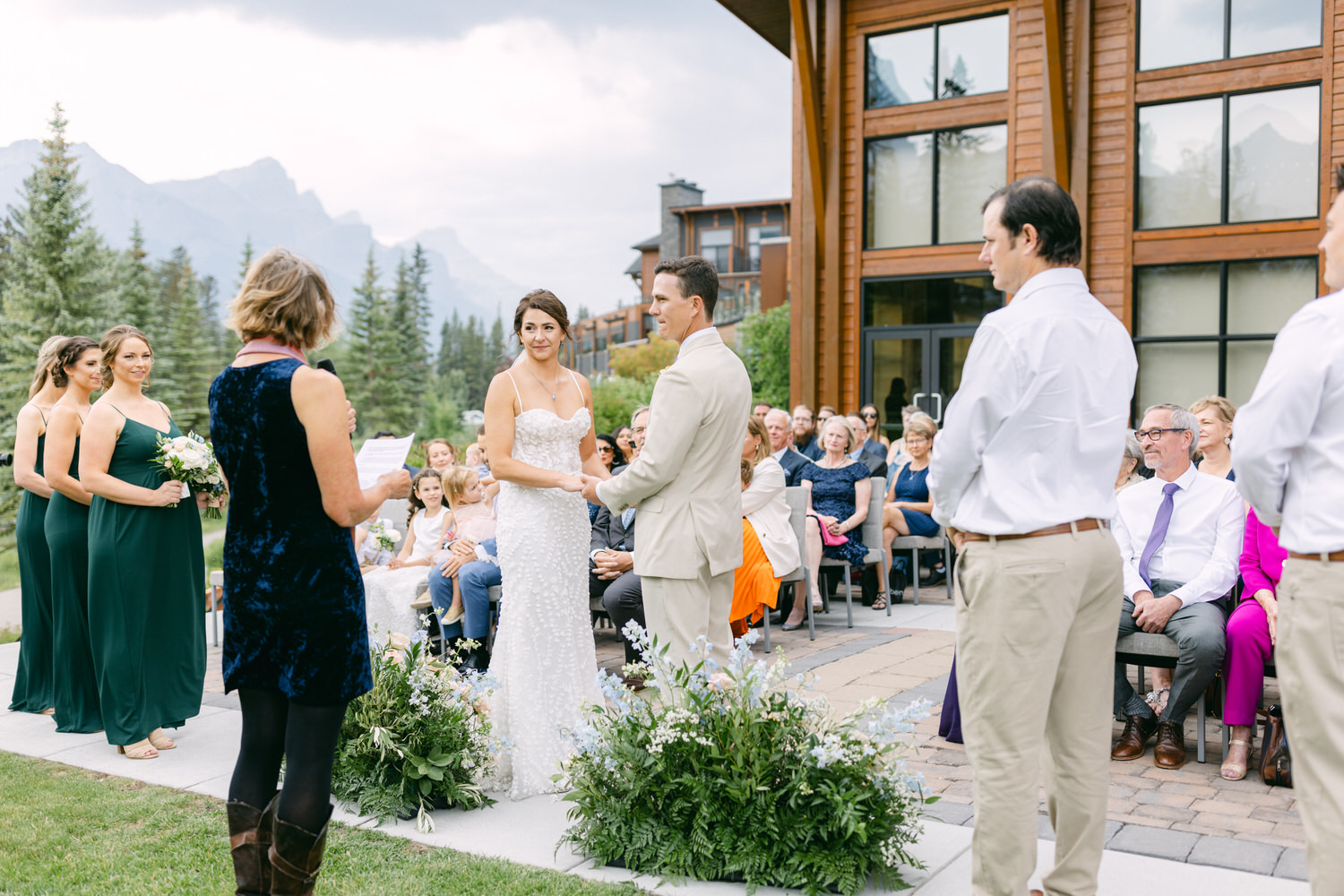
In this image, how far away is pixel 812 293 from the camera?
1656cm

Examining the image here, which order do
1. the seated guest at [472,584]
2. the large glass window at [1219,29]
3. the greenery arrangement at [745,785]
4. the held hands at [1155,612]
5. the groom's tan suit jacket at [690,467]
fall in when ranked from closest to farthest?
1. the greenery arrangement at [745,785]
2. the groom's tan suit jacket at [690,467]
3. the held hands at [1155,612]
4. the seated guest at [472,584]
5. the large glass window at [1219,29]

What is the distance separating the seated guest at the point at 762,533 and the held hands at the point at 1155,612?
271cm

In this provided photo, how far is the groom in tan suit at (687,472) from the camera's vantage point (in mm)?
3756

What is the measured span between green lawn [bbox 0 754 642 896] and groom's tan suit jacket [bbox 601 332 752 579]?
3.83 ft

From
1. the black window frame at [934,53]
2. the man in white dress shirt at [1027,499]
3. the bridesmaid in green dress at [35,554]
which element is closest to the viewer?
the man in white dress shirt at [1027,499]

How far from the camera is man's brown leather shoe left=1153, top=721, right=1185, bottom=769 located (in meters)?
4.79

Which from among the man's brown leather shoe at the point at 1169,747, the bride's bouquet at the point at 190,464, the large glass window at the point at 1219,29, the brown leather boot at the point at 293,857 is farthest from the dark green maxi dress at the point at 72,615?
the large glass window at the point at 1219,29

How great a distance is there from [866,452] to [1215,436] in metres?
5.25

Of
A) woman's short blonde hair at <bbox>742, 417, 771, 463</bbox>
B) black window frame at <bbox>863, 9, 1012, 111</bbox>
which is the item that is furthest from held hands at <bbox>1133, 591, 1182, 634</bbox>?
black window frame at <bbox>863, 9, 1012, 111</bbox>

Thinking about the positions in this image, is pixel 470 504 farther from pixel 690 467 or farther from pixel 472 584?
pixel 690 467

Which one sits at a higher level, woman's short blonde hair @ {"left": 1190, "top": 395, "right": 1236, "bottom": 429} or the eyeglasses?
woman's short blonde hair @ {"left": 1190, "top": 395, "right": 1236, "bottom": 429}

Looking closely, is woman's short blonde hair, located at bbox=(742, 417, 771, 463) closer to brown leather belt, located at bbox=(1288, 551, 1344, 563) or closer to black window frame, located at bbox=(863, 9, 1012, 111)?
brown leather belt, located at bbox=(1288, 551, 1344, 563)

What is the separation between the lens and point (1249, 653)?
4707 mm

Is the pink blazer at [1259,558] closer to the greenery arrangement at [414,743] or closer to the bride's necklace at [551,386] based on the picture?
the bride's necklace at [551,386]
